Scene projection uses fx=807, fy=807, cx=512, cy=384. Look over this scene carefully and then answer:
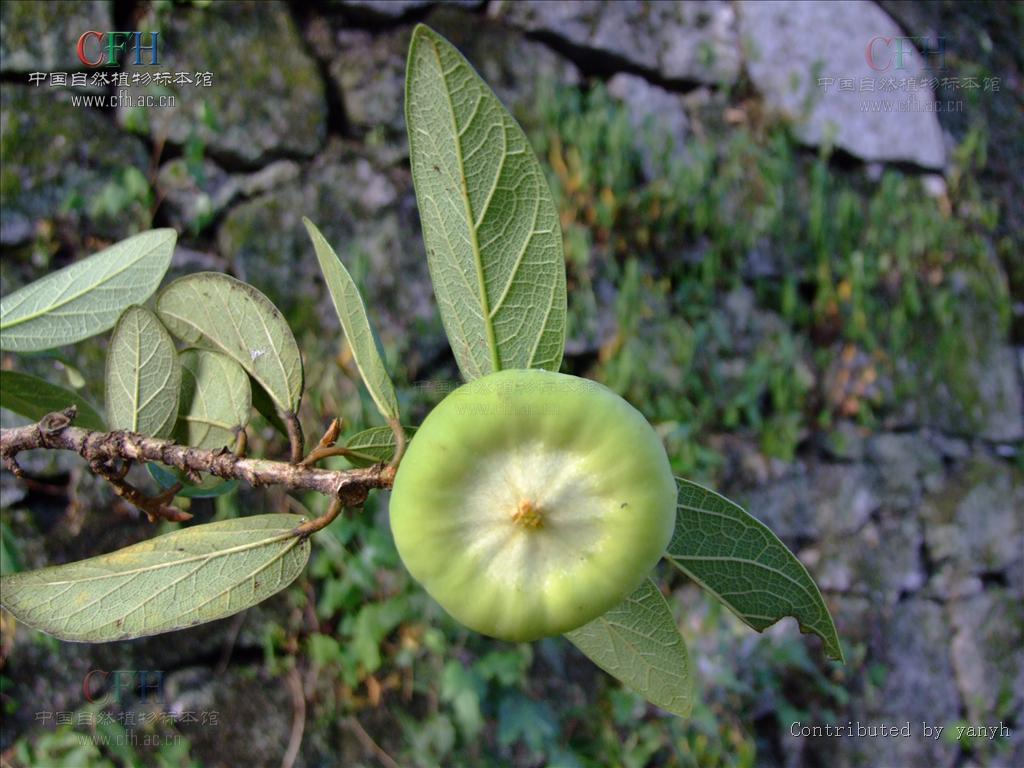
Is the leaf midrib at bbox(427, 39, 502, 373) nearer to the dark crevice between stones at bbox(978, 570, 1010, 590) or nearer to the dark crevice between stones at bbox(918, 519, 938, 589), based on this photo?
the dark crevice between stones at bbox(918, 519, 938, 589)

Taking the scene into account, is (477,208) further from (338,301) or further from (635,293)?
(635,293)

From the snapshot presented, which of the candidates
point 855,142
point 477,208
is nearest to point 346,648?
point 477,208

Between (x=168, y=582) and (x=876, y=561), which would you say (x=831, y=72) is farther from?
(x=168, y=582)

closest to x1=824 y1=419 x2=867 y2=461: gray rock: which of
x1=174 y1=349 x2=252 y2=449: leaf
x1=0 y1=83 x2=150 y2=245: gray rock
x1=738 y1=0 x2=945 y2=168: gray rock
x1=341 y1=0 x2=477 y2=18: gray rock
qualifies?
x1=738 y1=0 x2=945 y2=168: gray rock

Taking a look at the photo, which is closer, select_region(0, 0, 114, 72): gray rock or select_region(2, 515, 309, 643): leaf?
select_region(2, 515, 309, 643): leaf

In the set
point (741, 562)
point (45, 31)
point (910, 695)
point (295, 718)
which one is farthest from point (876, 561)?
point (45, 31)
